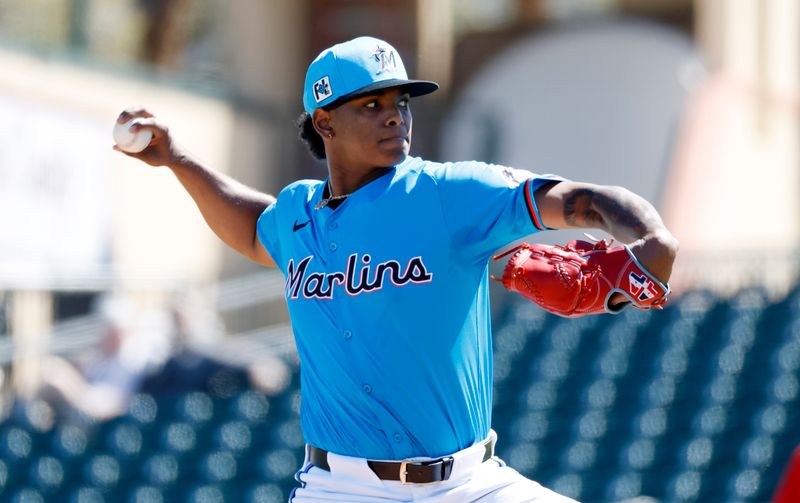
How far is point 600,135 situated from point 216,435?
655 cm

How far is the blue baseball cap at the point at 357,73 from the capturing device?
330cm

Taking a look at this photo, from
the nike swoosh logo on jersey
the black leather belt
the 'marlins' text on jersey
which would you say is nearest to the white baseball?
the nike swoosh logo on jersey

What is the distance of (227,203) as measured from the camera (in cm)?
Result: 388

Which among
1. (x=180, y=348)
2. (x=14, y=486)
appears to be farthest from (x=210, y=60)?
→ (x=14, y=486)

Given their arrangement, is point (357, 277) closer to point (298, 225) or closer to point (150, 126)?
point (298, 225)

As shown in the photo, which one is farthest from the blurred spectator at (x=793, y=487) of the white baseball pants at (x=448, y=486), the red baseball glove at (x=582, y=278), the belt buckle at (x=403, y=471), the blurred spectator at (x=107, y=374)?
the blurred spectator at (x=107, y=374)

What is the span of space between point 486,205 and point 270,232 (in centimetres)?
83

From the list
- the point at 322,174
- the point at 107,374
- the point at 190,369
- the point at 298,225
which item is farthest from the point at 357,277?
the point at 322,174

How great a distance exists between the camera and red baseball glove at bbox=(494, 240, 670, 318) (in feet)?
9.14

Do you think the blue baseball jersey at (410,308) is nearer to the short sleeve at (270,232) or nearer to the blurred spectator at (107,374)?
the short sleeve at (270,232)

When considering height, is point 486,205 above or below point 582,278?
above

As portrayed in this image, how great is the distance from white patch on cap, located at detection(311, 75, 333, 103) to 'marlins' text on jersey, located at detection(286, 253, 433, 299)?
0.42 meters

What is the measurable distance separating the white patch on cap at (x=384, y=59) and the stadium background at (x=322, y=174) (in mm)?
3957

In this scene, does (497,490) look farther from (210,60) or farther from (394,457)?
(210,60)
